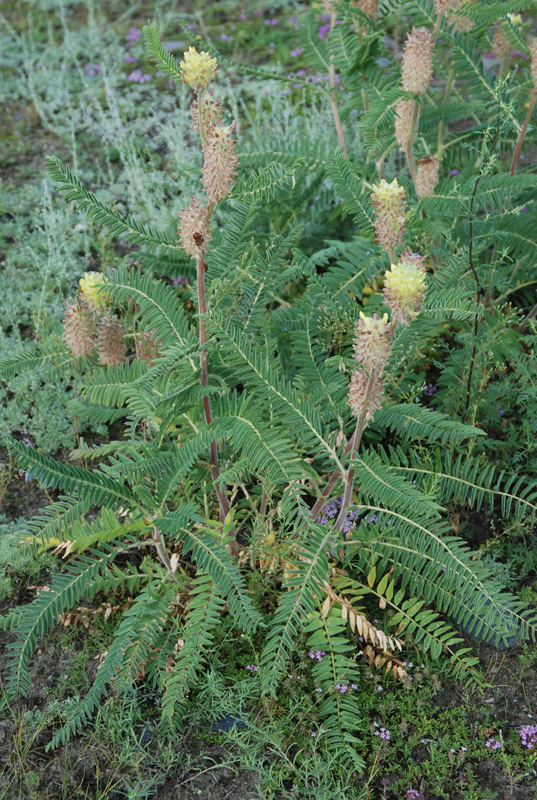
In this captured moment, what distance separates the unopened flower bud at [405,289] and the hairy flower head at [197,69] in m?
0.73

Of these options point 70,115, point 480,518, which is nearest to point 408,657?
point 480,518

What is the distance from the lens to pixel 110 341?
9.02ft

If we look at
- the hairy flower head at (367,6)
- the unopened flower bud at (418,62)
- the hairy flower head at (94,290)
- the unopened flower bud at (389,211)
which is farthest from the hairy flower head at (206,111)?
the hairy flower head at (367,6)

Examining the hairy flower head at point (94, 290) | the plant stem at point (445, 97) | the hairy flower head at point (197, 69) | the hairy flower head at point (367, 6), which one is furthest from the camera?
the plant stem at point (445, 97)

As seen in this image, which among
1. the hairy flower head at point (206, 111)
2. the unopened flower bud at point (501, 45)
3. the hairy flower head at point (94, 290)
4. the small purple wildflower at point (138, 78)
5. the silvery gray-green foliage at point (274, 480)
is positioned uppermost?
the unopened flower bud at point (501, 45)

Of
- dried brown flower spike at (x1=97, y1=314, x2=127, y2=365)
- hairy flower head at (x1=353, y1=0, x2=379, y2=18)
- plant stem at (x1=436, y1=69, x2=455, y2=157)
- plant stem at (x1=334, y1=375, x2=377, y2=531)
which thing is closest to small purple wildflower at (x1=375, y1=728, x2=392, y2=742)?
plant stem at (x1=334, y1=375, x2=377, y2=531)

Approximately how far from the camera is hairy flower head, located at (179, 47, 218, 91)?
1961mm

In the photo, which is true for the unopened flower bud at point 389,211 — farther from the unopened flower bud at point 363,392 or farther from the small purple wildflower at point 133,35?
the small purple wildflower at point 133,35

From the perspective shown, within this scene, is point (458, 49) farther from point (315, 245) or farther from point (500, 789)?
point (500, 789)

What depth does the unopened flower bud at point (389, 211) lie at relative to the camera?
2.00 meters

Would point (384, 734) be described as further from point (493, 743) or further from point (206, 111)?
point (206, 111)

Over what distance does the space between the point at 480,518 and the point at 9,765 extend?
1786mm

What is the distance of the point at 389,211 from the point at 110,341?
1.19 metres

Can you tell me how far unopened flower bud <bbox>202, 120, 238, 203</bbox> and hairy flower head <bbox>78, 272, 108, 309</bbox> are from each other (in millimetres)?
622
